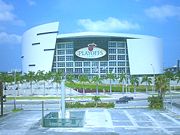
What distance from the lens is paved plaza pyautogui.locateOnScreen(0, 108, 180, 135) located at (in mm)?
48812

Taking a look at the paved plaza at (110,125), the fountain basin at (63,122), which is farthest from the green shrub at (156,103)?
the fountain basin at (63,122)

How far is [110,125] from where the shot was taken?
55.2 m

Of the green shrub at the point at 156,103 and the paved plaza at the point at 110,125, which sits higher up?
the green shrub at the point at 156,103

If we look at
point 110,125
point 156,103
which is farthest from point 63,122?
point 156,103

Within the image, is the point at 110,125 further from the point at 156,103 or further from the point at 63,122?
the point at 156,103

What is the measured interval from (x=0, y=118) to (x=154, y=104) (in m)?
30.2

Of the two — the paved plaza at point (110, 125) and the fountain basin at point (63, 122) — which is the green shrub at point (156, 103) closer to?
the paved plaza at point (110, 125)

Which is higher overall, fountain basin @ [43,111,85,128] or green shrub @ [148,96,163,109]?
green shrub @ [148,96,163,109]

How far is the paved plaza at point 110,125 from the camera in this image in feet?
160

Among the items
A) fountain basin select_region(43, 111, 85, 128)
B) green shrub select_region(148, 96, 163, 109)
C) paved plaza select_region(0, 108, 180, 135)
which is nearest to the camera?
paved plaza select_region(0, 108, 180, 135)

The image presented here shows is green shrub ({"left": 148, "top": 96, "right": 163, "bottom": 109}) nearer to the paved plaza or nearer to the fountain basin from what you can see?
the paved plaza

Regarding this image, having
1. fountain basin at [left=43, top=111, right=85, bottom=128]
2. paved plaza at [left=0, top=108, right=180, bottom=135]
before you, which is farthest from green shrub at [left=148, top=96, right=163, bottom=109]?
fountain basin at [left=43, top=111, right=85, bottom=128]

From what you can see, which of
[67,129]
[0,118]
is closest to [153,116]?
[67,129]

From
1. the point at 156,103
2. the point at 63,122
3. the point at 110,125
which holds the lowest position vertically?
the point at 110,125
